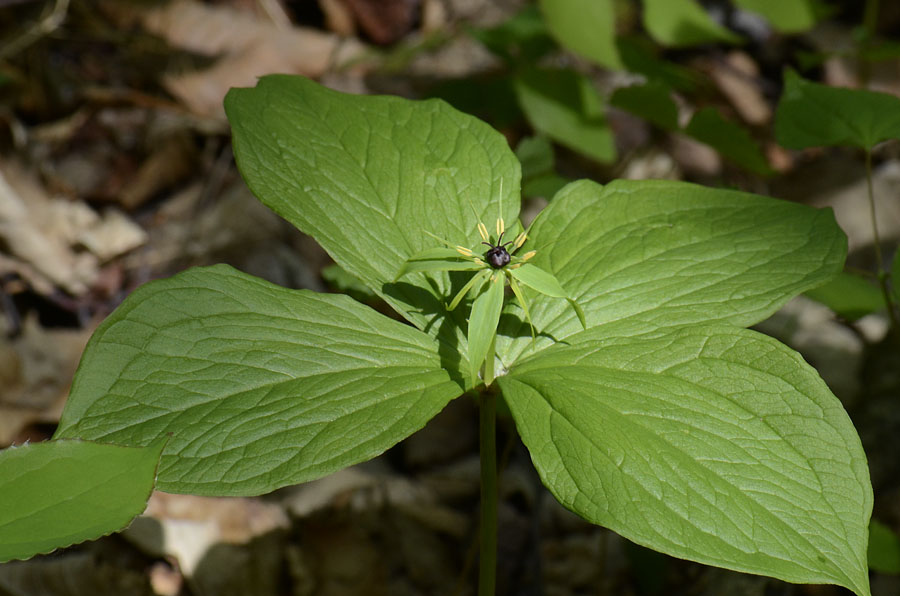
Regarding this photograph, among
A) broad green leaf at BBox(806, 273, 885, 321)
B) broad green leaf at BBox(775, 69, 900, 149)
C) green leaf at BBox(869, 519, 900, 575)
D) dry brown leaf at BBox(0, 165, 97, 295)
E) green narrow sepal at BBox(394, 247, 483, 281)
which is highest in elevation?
green narrow sepal at BBox(394, 247, 483, 281)

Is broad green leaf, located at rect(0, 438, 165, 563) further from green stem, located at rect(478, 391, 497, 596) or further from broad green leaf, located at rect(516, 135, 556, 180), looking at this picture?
broad green leaf, located at rect(516, 135, 556, 180)

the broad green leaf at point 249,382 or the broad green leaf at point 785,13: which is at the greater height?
the broad green leaf at point 249,382

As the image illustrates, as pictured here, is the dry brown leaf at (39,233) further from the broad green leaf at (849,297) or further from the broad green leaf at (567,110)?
the broad green leaf at (849,297)

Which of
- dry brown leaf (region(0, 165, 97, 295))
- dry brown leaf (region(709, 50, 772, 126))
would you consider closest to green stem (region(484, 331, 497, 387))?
dry brown leaf (region(0, 165, 97, 295))

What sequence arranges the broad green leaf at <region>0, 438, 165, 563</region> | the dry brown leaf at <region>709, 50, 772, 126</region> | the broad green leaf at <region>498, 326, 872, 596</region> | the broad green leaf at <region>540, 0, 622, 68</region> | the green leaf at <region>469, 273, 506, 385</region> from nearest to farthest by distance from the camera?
1. the broad green leaf at <region>0, 438, 165, 563</region>
2. the broad green leaf at <region>498, 326, 872, 596</region>
3. the green leaf at <region>469, 273, 506, 385</region>
4. the broad green leaf at <region>540, 0, 622, 68</region>
5. the dry brown leaf at <region>709, 50, 772, 126</region>

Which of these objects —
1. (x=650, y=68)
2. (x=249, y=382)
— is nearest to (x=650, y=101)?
(x=650, y=68)

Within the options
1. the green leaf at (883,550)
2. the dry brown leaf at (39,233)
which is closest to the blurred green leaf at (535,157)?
the green leaf at (883,550)

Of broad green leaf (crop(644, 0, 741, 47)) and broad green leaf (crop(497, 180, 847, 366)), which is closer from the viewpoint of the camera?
broad green leaf (crop(497, 180, 847, 366))
